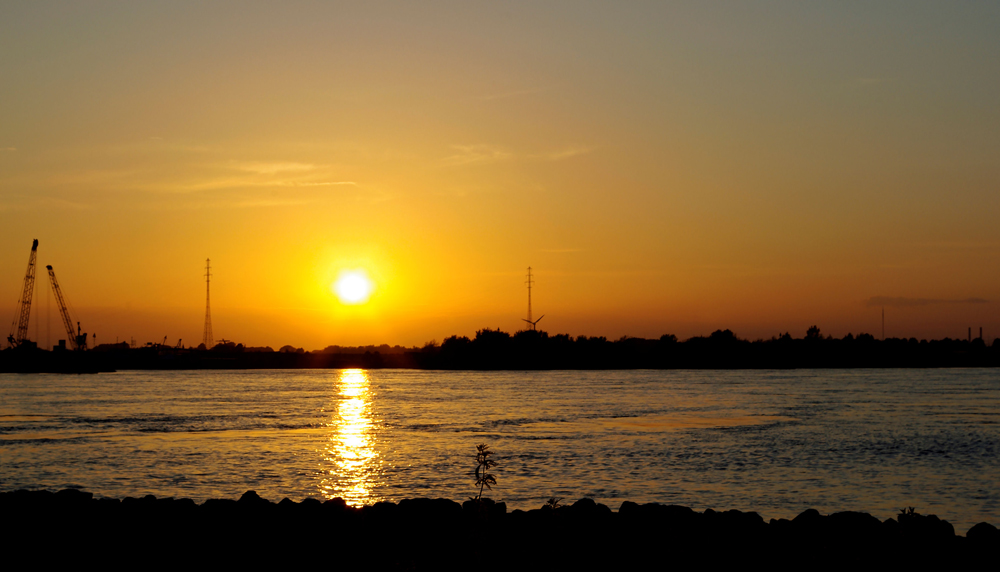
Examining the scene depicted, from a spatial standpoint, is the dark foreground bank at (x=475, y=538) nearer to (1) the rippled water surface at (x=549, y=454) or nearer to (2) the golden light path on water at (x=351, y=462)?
(2) the golden light path on water at (x=351, y=462)

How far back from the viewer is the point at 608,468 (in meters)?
37.6

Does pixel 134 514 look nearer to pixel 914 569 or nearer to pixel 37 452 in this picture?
pixel 914 569

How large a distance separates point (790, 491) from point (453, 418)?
130 feet

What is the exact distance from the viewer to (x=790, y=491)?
32094 mm

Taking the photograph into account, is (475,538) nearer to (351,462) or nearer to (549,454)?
(351,462)

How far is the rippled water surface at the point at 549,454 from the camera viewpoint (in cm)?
3142

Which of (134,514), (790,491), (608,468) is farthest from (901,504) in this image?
(134,514)

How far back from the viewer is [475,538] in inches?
670

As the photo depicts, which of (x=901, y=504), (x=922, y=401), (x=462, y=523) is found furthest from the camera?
(x=922, y=401)

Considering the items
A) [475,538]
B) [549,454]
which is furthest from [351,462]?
[475,538]

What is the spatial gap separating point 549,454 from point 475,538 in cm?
2585

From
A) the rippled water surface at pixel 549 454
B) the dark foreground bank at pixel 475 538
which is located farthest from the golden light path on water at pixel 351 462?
the dark foreground bank at pixel 475 538

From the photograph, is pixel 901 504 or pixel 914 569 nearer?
pixel 914 569

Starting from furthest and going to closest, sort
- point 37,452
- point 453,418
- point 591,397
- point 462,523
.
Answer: point 591,397 → point 453,418 → point 37,452 → point 462,523
